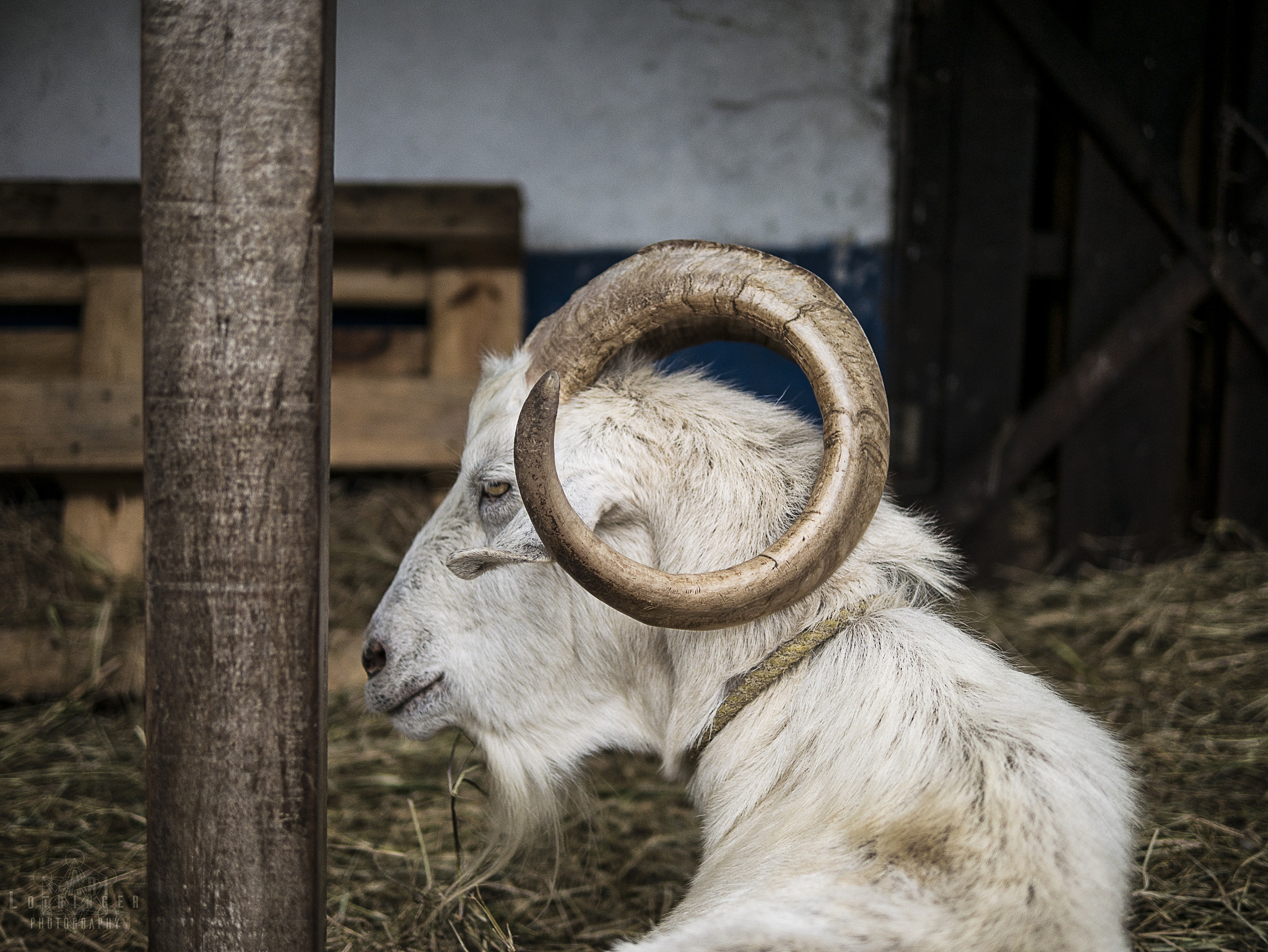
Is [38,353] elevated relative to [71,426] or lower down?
elevated

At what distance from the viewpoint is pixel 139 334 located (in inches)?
147

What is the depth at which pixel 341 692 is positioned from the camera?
11.7 ft

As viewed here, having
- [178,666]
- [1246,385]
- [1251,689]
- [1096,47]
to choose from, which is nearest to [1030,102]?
[1096,47]

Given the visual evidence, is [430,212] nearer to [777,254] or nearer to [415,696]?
[777,254]

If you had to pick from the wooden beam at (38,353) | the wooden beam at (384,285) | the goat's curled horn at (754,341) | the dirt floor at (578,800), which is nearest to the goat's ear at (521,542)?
the goat's curled horn at (754,341)

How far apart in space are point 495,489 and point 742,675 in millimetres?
609

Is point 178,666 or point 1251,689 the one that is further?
point 1251,689

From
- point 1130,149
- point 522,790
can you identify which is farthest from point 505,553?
point 1130,149

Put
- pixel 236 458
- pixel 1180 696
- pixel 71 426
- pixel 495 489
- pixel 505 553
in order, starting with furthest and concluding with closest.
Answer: pixel 71 426, pixel 1180 696, pixel 495 489, pixel 505 553, pixel 236 458

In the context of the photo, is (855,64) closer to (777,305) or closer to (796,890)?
(777,305)

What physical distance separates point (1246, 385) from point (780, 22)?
2662 millimetres

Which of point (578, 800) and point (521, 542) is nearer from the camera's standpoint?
point (521, 542)

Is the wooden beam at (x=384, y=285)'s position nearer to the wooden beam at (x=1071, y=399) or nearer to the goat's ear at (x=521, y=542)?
the goat's ear at (x=521, y=542)

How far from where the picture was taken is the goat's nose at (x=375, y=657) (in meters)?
2.04
